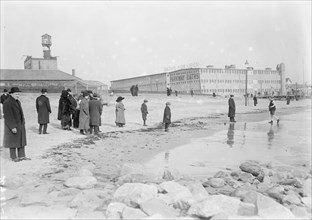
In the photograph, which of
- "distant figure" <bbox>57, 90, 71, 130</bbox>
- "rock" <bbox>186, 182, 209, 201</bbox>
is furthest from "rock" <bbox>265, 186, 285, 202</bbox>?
"distant figure" <bbox>57, 90, 71, 130</bbox>

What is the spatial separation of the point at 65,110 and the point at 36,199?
8071mm

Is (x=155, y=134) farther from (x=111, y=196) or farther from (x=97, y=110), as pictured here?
(x=111, y=196)

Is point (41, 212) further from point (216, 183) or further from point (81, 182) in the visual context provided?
point (216, 183)

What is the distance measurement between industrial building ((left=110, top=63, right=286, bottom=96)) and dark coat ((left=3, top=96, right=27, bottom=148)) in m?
56.7

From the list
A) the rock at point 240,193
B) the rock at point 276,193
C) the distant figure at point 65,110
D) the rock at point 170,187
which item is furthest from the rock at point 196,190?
the distant figure at point 65,110

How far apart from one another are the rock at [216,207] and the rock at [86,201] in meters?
1.20

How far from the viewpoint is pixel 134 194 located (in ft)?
13.8

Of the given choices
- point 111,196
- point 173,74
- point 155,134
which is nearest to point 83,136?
point 155,134

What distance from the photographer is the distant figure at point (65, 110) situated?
11.8 metres

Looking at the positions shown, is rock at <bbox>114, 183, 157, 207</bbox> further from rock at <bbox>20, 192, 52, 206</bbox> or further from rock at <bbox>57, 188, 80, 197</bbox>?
rock at <bbox>20, 192, 52, 206</bbox>

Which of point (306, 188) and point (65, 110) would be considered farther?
point (65, 110)

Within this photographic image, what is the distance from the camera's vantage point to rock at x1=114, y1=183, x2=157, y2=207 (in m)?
4.10

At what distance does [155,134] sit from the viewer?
13.1 m

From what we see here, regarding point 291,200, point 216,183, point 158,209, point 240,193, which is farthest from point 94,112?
point 291,200
